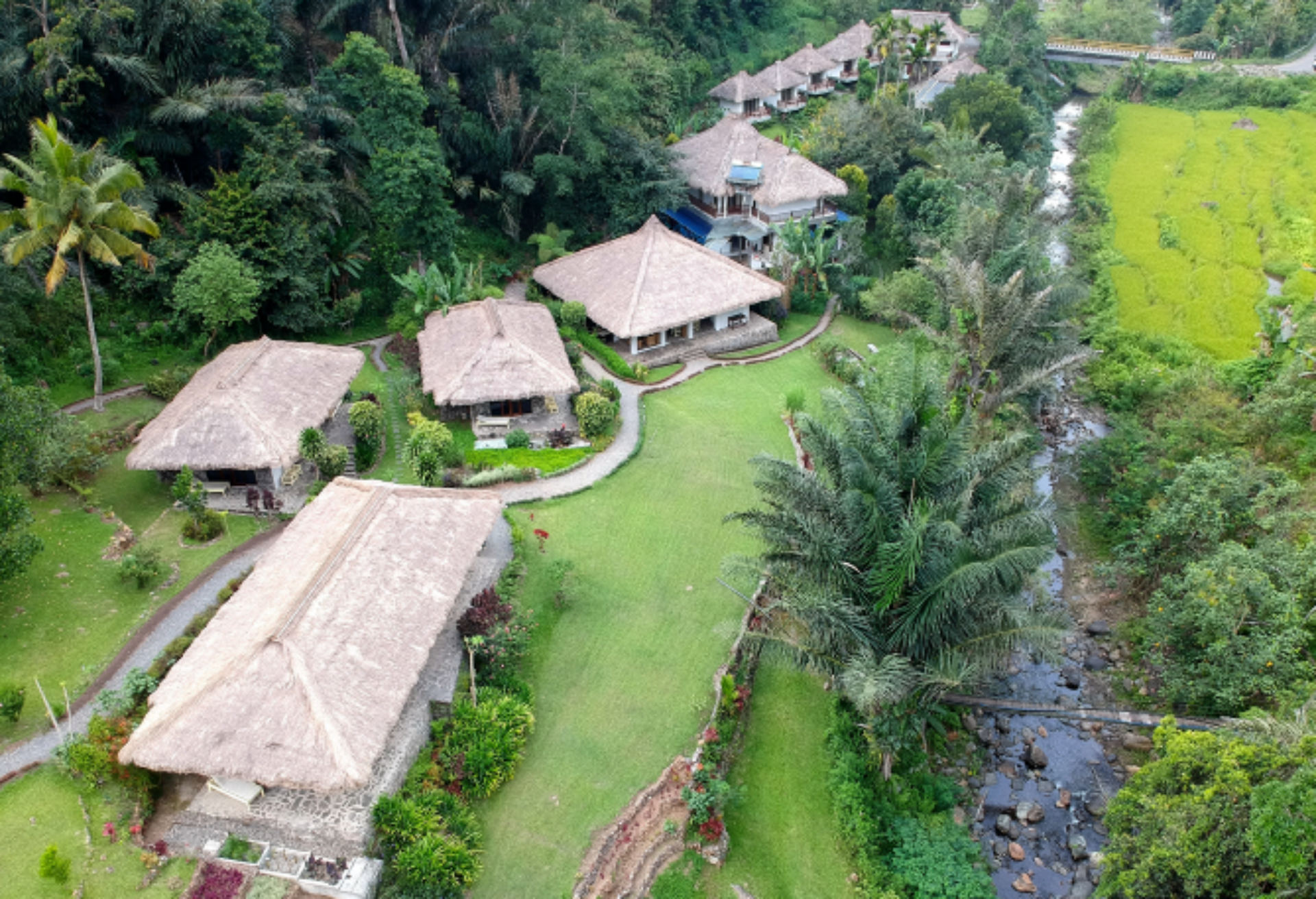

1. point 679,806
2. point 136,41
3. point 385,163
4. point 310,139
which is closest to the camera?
point 679,806

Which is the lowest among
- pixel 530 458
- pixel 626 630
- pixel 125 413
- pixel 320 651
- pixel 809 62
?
pixel 626 630

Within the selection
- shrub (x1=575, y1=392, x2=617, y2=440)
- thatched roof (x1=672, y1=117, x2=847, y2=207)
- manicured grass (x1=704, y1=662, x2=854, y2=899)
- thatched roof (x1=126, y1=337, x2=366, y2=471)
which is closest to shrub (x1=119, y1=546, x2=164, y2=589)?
thatched roof (x1=126, y1=337, x2=366, y2=471)

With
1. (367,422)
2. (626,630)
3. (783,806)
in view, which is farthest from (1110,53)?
(783,806)

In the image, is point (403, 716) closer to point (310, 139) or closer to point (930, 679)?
point (930, 679)

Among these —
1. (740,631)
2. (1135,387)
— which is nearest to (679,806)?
(740,631)

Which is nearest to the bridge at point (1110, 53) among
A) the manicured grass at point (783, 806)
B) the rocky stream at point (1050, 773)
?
the rocky stream at point (1050, 773)

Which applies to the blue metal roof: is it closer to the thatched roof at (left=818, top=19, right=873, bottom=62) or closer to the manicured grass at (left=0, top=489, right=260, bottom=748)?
the thatched roof at (left=818, top=19, right=873, bottom=62)

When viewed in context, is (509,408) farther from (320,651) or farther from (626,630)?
(320,651)
